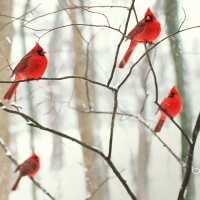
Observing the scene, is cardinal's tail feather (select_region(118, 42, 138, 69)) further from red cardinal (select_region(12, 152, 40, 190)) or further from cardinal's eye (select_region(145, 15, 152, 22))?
red cardinal (select_region(12, 152, 40, 190))

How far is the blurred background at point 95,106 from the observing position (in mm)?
1280

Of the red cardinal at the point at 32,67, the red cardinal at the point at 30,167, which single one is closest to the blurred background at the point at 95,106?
the red cardinal at the point at 30,167

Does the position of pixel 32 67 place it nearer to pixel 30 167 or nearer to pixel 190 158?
pixel 30 167

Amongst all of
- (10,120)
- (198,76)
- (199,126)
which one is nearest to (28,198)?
(10,120)

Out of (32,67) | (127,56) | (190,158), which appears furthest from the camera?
(127,56)

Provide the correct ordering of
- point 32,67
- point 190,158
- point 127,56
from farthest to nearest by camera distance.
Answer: point 127,56 < point 32,67 < point 190,158

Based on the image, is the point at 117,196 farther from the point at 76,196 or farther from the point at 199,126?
the point at 199,126

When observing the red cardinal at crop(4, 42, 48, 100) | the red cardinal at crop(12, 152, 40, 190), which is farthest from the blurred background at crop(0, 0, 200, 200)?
the red cardinal at crop(4, 42, 48, 100)

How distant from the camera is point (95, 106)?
1.33 metres

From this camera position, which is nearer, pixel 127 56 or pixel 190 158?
pixel 190 158

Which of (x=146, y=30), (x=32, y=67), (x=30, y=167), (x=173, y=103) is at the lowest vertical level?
(x=30, y=167)

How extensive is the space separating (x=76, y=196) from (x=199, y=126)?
1.69 ft

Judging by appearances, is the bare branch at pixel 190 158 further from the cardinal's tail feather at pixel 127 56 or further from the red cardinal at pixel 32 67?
the red cardinal at pixel 32 67

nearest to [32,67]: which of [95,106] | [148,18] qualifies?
[95,106]
